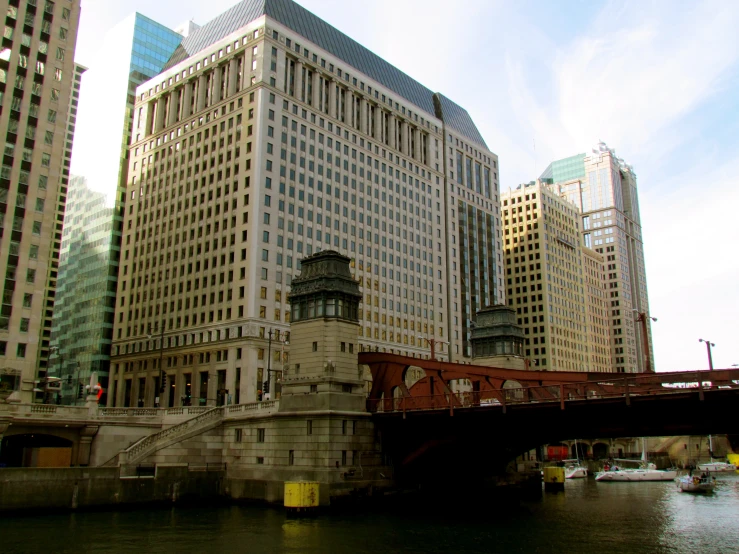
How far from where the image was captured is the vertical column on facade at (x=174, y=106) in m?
129

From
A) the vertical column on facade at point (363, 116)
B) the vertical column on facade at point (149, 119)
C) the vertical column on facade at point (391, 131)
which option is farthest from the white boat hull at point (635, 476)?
the vertical column on facade at point (149, 119)

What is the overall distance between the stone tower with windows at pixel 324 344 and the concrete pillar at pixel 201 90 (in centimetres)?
6742

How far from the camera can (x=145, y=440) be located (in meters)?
65.6

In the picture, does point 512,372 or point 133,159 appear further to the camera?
point 133,159

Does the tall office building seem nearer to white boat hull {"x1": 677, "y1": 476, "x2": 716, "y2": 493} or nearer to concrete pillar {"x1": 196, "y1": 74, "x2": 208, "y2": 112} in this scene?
concrete pillar {"x1": 196, "y1": 74, "x2": 208, "y2": 112}

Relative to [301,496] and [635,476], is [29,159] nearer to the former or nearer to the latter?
[301,496]

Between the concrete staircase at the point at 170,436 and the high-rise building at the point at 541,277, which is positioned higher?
the high-rise building at the point at 541,277

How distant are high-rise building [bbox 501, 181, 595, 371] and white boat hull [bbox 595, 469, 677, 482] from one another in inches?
2473

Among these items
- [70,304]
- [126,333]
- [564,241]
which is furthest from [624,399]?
[564,241]

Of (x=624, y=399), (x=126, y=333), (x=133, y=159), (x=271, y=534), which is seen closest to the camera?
(x=271, y=534)

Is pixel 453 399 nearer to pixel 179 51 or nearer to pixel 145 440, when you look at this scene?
pixel 145 440

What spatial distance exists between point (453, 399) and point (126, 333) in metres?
81.2

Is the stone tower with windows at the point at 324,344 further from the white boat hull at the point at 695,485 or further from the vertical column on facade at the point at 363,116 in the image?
the vertical column on facade at the point at 363,116

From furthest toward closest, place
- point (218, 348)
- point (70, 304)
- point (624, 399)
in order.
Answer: point (70, 304)
point (218, 348)
point (624, 399)
